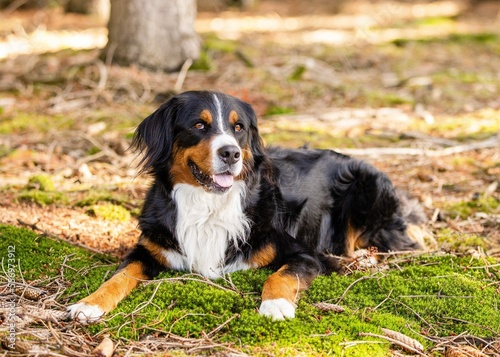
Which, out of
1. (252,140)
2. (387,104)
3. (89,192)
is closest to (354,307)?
(252,140)

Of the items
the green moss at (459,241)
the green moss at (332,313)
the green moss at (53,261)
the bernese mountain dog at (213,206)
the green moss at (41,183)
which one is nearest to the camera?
the green moss at (332,313)

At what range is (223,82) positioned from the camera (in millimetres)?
10242

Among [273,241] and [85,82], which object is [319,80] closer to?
[85,82]

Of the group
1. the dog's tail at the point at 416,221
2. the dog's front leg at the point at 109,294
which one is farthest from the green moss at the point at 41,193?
the dog's tail at the point at 416,221

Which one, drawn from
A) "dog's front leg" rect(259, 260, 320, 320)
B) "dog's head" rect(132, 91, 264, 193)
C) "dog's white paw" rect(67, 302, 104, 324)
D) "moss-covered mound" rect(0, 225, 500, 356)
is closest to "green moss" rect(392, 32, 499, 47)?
"moss-covered mound" rect(0, 225, 500, 356)

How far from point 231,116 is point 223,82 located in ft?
18.7

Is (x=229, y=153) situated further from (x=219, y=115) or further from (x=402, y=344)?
(x=402, y=344)

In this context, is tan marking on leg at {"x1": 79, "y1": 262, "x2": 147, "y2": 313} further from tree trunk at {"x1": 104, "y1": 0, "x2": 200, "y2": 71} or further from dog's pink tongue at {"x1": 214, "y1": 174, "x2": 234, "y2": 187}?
tree trunk at {"x1": 104, "y1": 0, "x2": 200, "y2": 71}

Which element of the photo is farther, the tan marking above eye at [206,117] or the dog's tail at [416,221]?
the dog's tail at [416,221]

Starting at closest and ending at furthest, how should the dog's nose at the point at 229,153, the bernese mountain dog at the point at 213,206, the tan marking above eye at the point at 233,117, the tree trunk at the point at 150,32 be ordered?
the dog's nose at the point at 229,153, the bernese mountain dog at the point at 213,206, the tan marking above eye at the point at 233,117, the tree trunk at the point at 150,32

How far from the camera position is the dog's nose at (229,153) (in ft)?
14.1

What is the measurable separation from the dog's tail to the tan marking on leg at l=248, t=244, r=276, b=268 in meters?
1.65

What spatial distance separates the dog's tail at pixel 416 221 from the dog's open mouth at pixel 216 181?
210cm

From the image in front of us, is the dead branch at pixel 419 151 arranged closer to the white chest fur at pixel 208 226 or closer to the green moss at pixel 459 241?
the green moss at pixel 459 241
